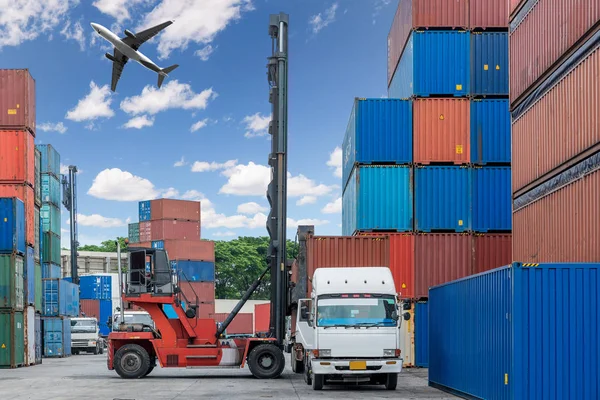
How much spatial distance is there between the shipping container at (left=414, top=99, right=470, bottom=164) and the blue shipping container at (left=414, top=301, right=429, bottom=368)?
5.01 meters

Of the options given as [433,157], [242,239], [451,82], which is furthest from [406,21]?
[242,239]

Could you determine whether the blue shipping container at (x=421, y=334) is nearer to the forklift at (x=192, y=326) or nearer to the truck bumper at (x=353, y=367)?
the forklift at (x=192, y=326)

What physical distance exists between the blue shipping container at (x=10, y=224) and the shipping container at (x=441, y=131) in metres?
15.3

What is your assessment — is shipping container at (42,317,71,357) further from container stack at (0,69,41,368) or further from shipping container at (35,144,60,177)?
shipping container at (35,144,60,177)

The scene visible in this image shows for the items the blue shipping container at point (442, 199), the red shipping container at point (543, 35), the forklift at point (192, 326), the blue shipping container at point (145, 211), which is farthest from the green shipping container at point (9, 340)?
the blue shipping container at point (145, 211)

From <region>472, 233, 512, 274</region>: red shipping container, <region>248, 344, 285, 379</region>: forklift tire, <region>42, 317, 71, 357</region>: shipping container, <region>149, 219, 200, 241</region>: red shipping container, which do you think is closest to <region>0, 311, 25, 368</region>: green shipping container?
<region>42, 317, 71, 357</region>: shipping container

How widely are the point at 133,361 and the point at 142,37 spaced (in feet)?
58.3

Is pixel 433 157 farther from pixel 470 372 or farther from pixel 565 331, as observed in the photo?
pixel 565 331

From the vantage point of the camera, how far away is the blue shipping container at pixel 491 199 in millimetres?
30766

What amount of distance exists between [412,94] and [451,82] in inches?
57.0

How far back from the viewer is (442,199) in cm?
3092

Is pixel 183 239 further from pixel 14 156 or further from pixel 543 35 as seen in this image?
pixel 543 35

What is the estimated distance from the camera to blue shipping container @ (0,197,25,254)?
34.4m

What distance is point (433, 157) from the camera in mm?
31188
